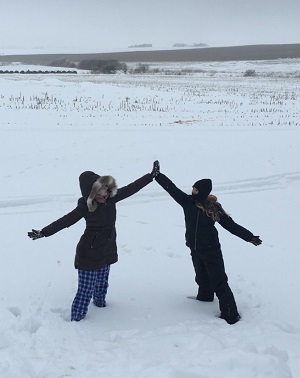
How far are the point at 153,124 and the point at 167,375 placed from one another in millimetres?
13051

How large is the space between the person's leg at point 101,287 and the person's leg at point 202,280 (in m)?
0.96

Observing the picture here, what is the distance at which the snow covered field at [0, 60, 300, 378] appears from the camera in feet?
12.7

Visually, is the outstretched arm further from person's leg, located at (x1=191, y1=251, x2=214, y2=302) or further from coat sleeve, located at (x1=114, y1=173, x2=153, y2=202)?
person's leg, located at (x1=191, y1=251, x2=214, y2=302)

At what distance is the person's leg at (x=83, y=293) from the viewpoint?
178 inches

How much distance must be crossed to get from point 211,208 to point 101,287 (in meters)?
1.45

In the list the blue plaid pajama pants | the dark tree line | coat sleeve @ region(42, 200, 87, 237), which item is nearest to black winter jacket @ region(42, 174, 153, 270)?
coat sleeve @ region(42, 200, 87, 237)

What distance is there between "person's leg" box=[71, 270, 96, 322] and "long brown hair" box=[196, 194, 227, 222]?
129 cm

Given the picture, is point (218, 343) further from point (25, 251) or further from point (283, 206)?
point (283, 206)

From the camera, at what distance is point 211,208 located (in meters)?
4.61

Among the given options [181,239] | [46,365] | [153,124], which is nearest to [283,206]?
[181,239]

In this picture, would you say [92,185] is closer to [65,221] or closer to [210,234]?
[65,221]

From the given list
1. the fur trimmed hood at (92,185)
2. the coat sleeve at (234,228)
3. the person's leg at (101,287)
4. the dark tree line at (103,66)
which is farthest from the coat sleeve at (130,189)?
the dark tree line at (103,66)

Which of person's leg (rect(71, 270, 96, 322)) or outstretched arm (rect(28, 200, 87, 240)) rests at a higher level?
outstretched arm (rect(28, 200, 87, 240))

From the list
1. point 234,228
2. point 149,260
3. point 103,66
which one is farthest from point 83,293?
point 103,66
